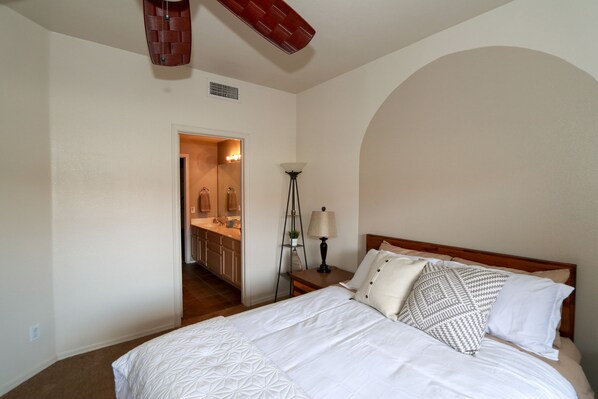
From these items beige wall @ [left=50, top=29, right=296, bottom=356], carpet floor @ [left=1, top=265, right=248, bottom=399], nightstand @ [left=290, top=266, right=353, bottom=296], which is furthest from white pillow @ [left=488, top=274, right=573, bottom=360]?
beige wall @ [left=50, top=29, right=296, bottom=356]

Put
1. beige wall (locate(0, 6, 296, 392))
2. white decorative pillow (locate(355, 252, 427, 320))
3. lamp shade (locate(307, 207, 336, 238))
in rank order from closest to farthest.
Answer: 1. white decorative pillow (locate(355, 252, 427, 320))
2. beige wall (locate(0, 6, 296, 392))
3. lamp shade (locate(307, 207, 336, 238))

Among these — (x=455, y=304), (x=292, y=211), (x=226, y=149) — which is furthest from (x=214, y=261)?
(x=455, y=304)

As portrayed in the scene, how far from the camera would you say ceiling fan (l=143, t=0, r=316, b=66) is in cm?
125

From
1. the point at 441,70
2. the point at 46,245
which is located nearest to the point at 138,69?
the point at 46,245

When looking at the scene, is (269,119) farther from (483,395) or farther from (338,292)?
(483,395)

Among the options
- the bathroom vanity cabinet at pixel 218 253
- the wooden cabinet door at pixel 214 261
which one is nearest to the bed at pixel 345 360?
the bathroom vanity cabinet at pixel 218 253

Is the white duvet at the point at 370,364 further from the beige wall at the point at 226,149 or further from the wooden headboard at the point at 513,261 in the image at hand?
the beige wall at the point at 226,149

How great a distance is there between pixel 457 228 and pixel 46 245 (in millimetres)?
3215

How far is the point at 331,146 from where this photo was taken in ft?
10.6

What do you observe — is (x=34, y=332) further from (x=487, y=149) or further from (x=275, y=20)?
(x=487, y=149)

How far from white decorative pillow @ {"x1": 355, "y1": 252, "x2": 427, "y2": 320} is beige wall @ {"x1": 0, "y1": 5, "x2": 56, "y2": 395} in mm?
2450

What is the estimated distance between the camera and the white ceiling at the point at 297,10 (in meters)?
1.92

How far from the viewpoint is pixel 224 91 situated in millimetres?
3189

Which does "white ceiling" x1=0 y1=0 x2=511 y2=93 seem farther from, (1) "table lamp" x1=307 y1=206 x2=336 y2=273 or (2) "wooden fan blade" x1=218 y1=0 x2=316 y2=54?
(1) "table lamp" x1=307 y1=206 x2=336 y2=273
